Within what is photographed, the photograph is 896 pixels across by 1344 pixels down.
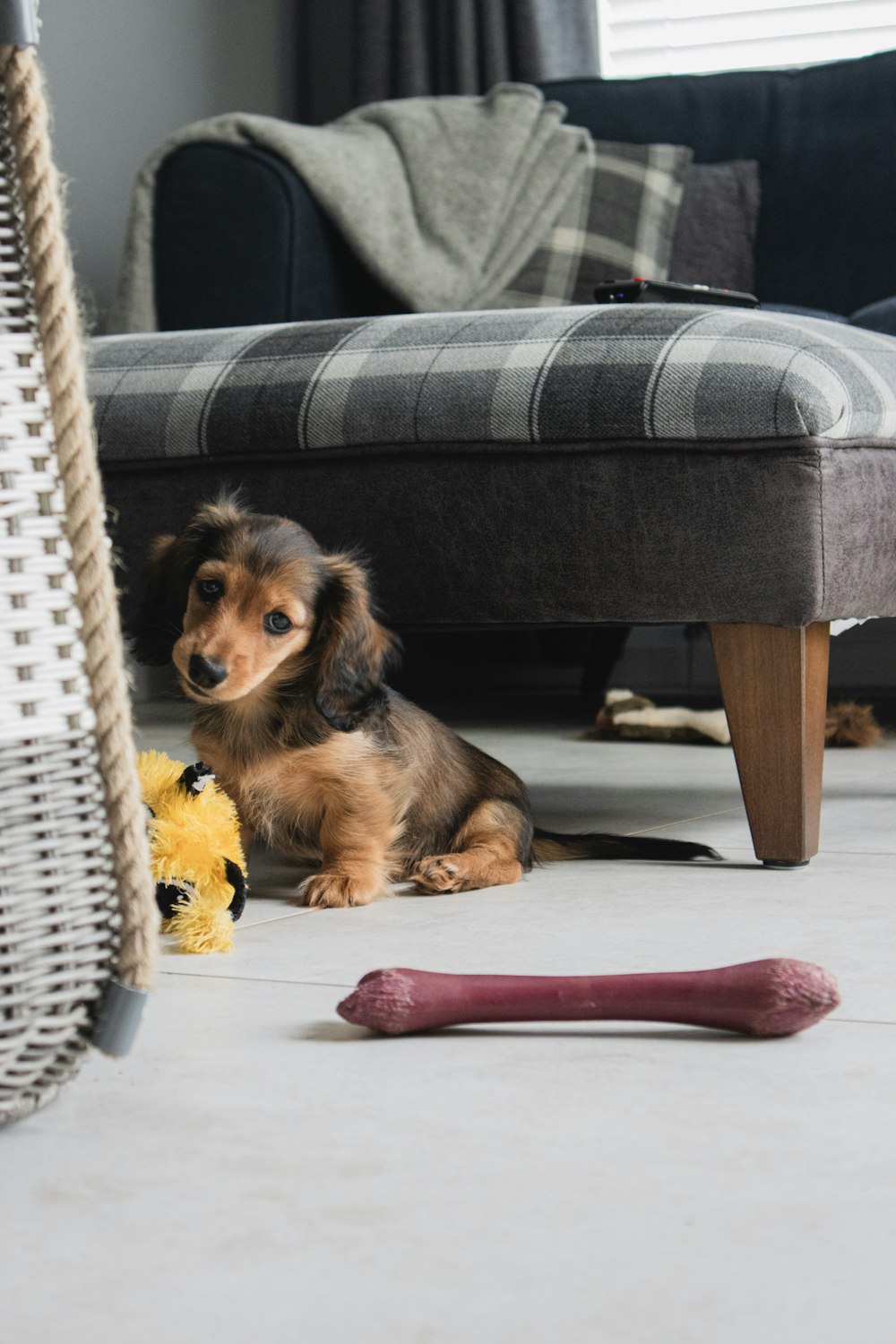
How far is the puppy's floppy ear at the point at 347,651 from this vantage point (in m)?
1.57

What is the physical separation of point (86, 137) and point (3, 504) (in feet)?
11.3

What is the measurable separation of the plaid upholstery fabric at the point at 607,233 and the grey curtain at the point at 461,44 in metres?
0.88

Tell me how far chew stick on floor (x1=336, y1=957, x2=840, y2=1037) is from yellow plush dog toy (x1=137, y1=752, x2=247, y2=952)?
1.02ft

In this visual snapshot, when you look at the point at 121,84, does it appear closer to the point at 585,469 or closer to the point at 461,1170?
the point at 585,469

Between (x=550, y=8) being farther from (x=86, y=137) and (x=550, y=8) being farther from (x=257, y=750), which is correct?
(x=257, y=750)

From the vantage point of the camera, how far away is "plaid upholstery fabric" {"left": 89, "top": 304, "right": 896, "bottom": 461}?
1615 millimetres

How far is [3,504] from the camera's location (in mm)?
750

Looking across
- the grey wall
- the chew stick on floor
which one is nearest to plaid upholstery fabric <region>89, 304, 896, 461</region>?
the chew stick on floor

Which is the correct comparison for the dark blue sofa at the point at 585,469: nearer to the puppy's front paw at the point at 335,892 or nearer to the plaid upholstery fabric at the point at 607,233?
the puppy's front paw at the point at 335,892

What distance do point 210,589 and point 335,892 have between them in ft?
1.07

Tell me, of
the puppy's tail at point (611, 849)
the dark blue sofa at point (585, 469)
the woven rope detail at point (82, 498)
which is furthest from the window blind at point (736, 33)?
the woven rope detail at point (82, 498)

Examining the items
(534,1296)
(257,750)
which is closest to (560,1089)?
(534,1296)

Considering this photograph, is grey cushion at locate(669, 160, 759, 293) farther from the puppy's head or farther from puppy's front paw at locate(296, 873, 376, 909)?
puppy's front paw at locate(296, 873, 376, 909)

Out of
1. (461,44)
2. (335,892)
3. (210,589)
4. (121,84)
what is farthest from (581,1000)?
(461,44)
